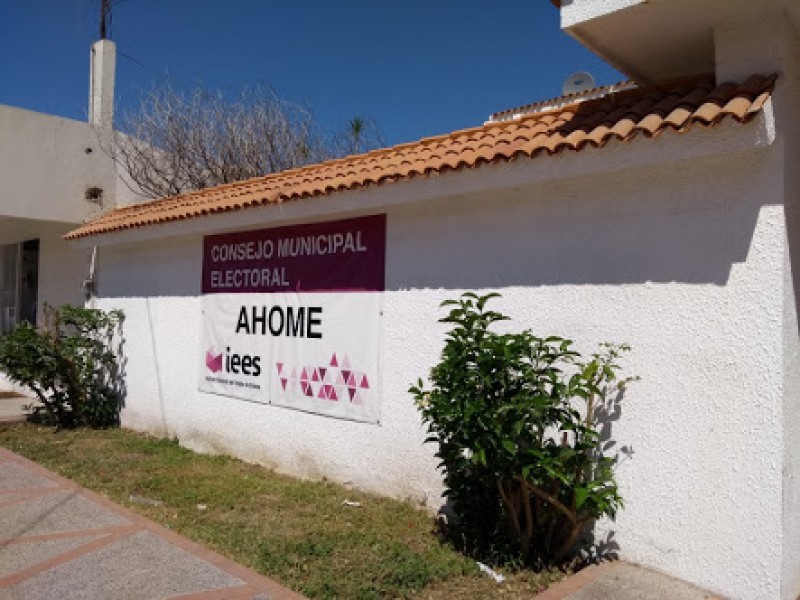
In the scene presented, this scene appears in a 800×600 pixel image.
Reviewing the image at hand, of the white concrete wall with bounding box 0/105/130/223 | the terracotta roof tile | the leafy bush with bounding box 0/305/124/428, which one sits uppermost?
the white concrete wall with bounding box 0/105/130/223

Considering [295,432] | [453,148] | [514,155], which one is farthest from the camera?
[295,432]

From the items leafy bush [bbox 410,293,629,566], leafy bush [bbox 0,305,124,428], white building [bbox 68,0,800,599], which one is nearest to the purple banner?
white building [bbox 68,0,800,599]

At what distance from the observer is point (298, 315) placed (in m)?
6.55

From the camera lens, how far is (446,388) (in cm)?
424

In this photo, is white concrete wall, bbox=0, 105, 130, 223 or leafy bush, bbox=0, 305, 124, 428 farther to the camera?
white concrete wall, bbox=0, 105, 130, 223

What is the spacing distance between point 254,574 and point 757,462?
2.93 meters

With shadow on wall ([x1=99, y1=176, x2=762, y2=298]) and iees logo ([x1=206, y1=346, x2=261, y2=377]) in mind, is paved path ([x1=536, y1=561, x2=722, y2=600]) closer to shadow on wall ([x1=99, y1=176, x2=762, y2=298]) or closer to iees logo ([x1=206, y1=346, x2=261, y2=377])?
shadow on wall ([x1=99, y1=176, x2=762, y2=298])

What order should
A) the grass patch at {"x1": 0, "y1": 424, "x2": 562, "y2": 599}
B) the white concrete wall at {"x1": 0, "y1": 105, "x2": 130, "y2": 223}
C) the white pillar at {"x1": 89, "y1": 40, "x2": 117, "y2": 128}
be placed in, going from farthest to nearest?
the white pillar at {"x1": 89, "y1": 40, "x2": 117, "y2": 128} → the white concrete wall at {"x1": 0, "y1": 105, "x2": 130, "y2": 223} → the grass patch at {"x1": 0, "y1": 424, "x2": 562, "y2": 599}

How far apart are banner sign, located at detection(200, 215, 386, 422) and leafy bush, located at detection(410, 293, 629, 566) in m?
1.63

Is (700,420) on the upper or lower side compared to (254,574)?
upper

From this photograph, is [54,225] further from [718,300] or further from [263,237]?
[718,300]

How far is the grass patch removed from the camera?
4012 mm

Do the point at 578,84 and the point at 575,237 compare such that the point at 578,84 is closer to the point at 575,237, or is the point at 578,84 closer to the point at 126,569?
the point at 575,237

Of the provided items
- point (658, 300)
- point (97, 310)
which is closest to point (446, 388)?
point (658, 300)
